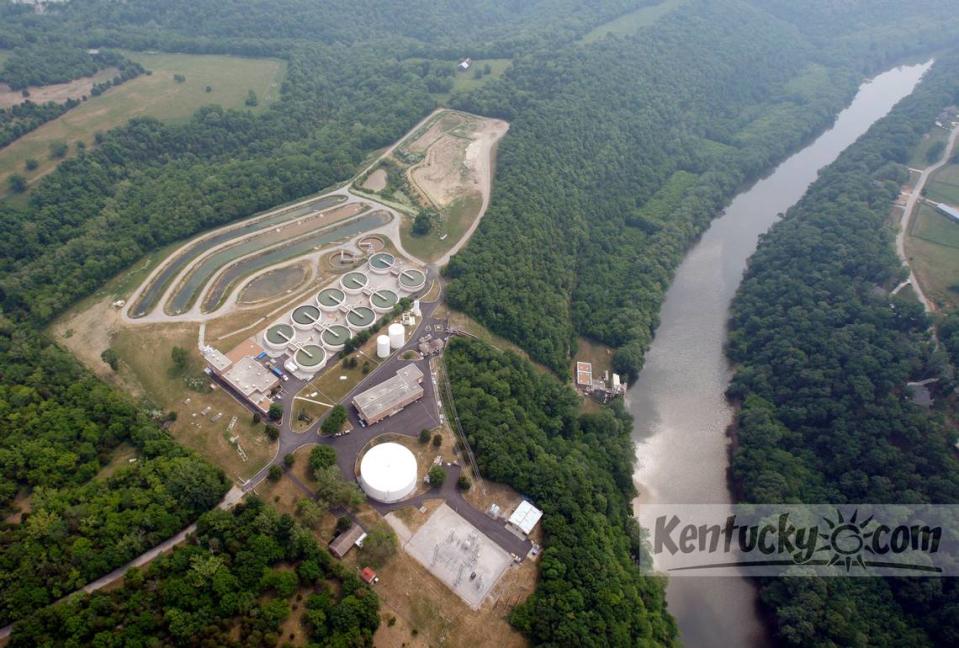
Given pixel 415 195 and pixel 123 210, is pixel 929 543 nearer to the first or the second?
pixel 415 195

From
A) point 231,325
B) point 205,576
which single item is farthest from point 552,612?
point 231,325

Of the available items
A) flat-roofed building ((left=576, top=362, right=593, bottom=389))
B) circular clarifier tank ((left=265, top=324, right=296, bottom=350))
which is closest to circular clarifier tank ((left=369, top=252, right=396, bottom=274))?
circular clarifier tank ((left=265, top=324, right=296, bottom=350))

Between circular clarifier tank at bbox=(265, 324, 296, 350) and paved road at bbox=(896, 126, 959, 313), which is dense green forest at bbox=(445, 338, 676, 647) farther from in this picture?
paved road at bbox=(896, 126, 959, 313)

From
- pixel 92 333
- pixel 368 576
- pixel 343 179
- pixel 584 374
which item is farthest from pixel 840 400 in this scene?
pixel 92 333

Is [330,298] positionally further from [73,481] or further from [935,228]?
[935,228]

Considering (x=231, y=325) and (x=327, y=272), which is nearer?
(x=231, y=325)

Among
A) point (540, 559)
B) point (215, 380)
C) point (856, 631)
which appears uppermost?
point (215, 380)
